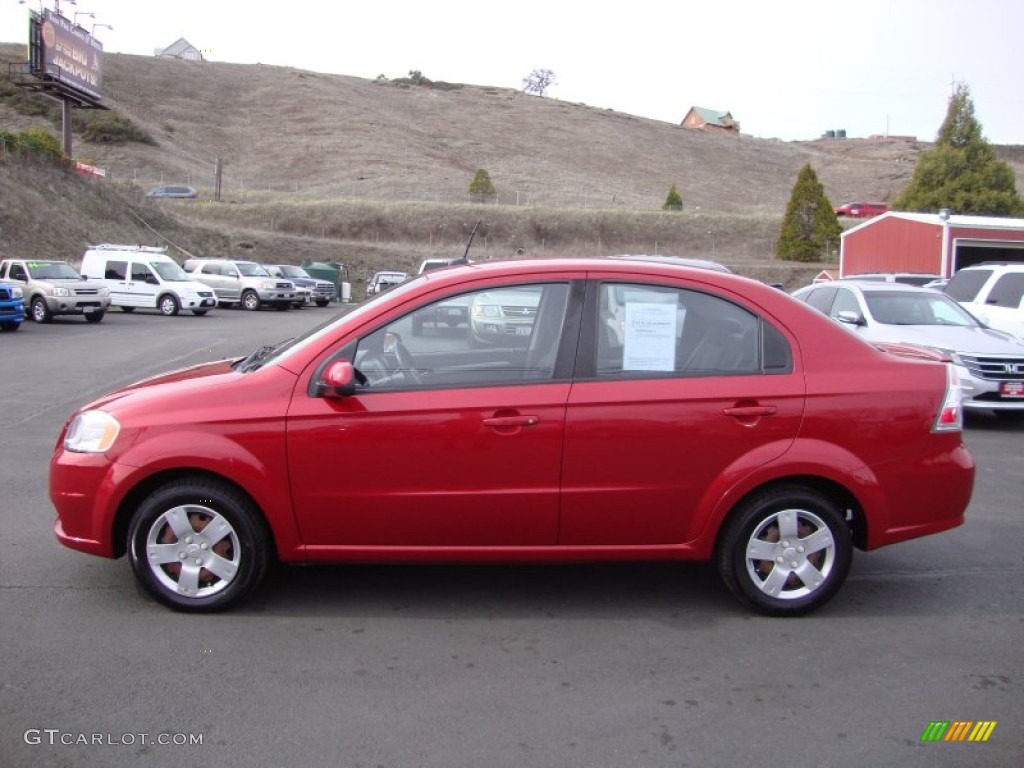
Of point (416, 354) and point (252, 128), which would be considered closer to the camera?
point (416, 354)

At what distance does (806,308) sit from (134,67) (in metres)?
107

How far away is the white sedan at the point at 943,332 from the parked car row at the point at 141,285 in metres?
18.0

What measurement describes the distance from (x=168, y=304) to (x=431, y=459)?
89.1ft

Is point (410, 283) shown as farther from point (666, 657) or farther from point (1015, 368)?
point (1015, 368)

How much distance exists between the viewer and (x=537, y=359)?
4.75 meters

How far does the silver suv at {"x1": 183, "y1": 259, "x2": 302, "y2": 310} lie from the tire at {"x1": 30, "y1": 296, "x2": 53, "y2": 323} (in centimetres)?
963

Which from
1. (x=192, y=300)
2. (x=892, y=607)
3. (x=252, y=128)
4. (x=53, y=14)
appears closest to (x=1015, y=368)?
(x=892, y=607)

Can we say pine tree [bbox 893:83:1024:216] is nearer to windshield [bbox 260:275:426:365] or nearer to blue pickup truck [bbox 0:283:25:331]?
blue pickup truck [bbox 0:283:25:331]

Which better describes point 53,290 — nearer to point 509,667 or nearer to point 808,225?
point 509,667

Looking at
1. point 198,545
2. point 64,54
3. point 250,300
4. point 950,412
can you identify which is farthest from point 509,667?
point 64,54

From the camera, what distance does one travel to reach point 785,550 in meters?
4.77

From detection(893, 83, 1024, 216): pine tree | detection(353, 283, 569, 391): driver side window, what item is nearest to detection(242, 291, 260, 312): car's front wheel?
detection(893, 83, 1024, 216): pine tree

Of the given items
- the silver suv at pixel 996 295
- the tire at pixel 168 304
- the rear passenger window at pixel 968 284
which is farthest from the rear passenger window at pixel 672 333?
the tire at pixel 168 304

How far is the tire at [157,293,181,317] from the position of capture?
96.5ft
